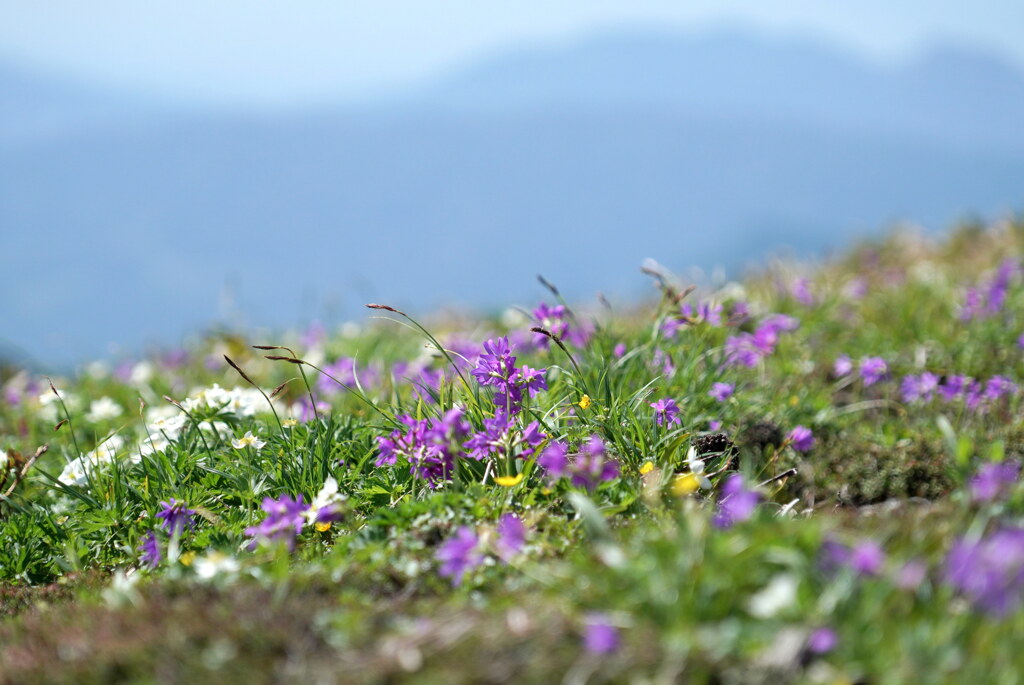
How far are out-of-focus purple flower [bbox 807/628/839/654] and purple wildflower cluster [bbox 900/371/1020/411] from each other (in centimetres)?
333

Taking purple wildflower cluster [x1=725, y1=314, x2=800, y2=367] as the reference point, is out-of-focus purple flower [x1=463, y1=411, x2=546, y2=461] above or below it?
above

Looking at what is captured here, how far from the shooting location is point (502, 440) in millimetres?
3225

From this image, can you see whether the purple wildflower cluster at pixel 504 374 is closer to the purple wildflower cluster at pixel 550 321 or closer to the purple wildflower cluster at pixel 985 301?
the purple wildflower cluster at pixel 550 321

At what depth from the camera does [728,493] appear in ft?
10.9

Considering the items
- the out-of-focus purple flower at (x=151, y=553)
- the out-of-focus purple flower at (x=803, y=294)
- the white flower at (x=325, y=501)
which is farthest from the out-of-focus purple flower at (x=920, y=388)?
the out-of-focus purple flower at (x=151, y=553)

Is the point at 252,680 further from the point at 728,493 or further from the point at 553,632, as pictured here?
the point at 728,493

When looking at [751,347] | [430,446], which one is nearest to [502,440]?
[430,446]

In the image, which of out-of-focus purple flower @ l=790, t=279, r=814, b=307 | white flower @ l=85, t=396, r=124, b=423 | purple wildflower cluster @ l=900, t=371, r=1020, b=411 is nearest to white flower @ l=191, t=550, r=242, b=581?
white flower @ l=85, t=396, r=124, b=423

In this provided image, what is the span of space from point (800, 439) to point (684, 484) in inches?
57.2

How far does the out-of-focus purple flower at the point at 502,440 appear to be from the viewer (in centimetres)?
321

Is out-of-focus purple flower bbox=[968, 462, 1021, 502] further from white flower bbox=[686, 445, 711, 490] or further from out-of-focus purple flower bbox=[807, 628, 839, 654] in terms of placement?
white flower bbox=[686, 445, 711, 490]

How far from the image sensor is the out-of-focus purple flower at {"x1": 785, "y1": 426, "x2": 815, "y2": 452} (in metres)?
3.96

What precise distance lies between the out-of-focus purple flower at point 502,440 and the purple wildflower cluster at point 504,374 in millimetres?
157

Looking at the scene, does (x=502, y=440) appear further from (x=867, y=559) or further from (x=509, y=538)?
(x=867, y=559)
